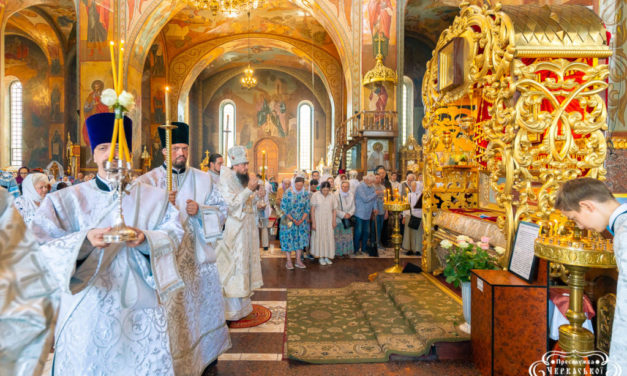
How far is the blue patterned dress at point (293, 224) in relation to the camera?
7.38 metres

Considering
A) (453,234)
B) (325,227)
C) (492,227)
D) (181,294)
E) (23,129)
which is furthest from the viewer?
(23,129)

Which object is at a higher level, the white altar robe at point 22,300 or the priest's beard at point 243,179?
the priest's beard at point 243,179

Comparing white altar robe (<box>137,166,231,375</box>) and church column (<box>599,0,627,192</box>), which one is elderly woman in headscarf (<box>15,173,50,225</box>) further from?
church column (<box>599,0,627,192</box>)

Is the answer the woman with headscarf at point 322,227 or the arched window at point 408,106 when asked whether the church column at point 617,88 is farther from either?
the arched window at point 408,106

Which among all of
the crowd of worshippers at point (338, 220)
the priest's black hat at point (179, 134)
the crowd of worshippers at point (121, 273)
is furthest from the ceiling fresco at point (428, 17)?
the priest's black hat at point (179, 134)

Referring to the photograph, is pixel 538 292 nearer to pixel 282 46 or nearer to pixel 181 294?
pixel 181 294

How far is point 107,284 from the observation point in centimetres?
208

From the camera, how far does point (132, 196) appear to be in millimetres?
2266

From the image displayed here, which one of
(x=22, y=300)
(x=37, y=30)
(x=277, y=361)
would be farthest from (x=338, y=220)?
(x=37, y=30)

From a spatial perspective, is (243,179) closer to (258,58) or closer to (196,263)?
(196,263)

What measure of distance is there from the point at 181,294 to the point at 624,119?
3916mm

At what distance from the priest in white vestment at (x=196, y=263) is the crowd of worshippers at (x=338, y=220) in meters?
4.00

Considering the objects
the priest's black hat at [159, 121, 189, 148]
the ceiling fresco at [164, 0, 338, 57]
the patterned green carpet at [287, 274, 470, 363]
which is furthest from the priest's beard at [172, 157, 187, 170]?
the ceiling fresco at [164, 0, 338, 57]

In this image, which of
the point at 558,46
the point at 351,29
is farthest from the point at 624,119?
the point at 351,29
